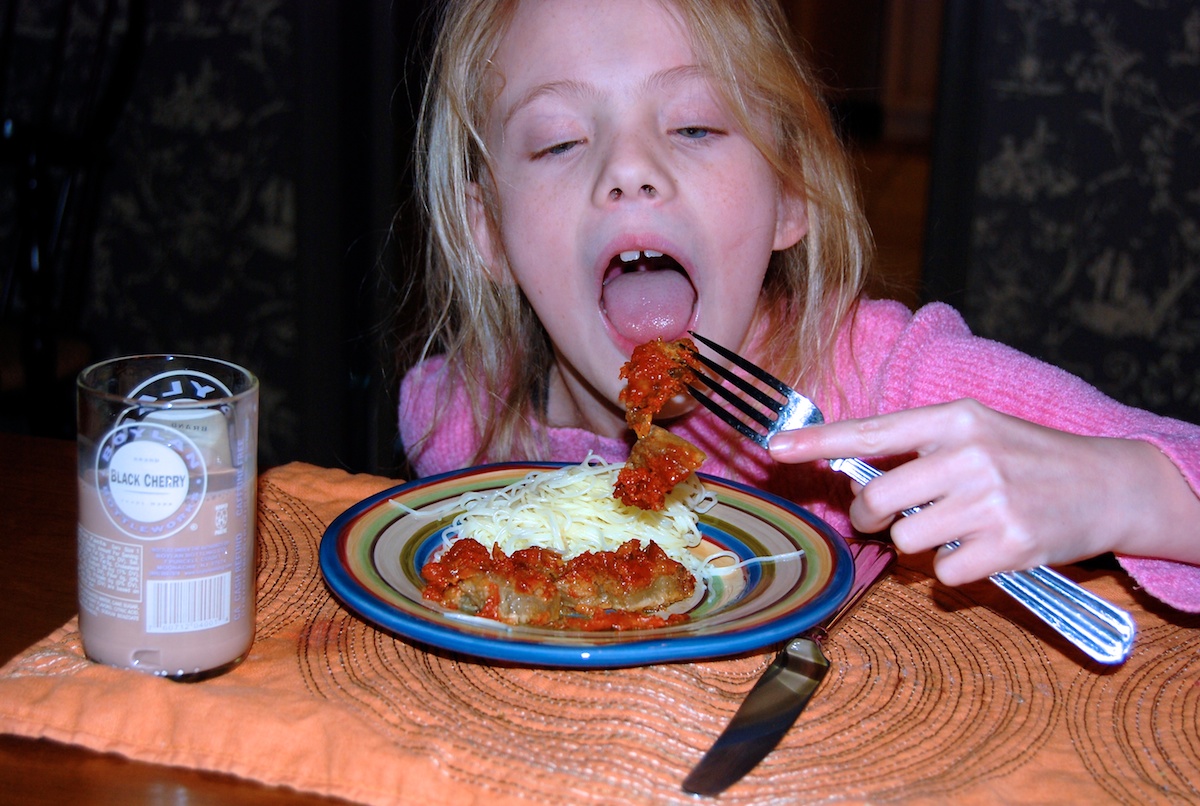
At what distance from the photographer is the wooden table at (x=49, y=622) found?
91 centimetres

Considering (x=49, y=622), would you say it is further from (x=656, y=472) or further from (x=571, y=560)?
(x=656, y=472)

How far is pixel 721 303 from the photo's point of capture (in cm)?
182

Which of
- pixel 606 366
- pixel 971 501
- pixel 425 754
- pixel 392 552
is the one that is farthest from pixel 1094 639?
pixel 606 366

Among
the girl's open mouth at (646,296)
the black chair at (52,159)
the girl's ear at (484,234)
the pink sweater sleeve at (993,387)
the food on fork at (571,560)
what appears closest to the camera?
the food on fork at (571,560)

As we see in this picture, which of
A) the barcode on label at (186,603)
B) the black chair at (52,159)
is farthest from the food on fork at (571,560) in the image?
the black chair at (52,159)

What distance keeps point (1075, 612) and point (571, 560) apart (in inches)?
20.6

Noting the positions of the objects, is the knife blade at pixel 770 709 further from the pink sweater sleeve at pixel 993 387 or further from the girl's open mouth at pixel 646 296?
the girl's open mouth at pixel 646 296

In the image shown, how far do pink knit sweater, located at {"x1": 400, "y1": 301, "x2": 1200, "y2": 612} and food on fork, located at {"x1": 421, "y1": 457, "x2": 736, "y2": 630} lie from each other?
0.50 m

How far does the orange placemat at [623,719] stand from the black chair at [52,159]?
2259 mm

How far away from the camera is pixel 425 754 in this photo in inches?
37.2

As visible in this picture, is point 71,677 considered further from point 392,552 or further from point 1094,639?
point 1094,639

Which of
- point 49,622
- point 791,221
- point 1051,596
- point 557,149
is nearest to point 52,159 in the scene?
point 557,149

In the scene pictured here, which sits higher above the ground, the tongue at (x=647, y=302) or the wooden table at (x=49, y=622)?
the tongue at (x=647, y=302)

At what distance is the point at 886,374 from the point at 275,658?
1.13m
